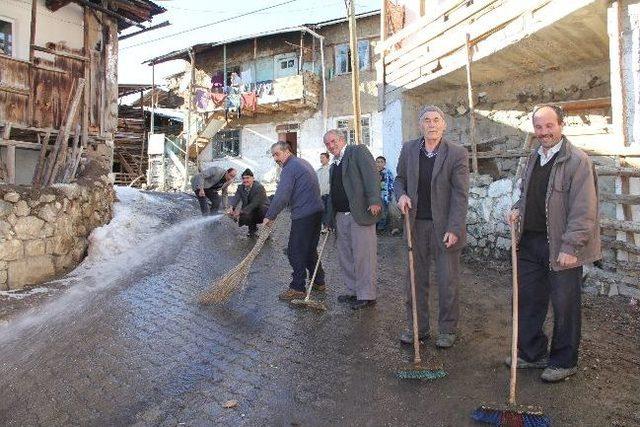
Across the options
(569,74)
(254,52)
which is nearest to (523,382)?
(569,74)

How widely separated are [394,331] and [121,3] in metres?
10.3

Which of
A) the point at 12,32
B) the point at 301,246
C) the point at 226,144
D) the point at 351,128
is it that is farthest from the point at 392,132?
the point at 226,144

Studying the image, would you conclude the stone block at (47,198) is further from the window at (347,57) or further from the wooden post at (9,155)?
the window at (347,57)

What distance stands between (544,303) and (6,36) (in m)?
10.8

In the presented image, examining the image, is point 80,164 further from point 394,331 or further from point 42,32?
point 394,331

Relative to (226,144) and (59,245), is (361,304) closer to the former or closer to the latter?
(59,245)

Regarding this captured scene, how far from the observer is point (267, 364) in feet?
12.6

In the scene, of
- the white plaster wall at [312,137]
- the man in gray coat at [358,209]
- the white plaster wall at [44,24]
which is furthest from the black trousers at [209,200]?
the white plaster wall at [312,137]

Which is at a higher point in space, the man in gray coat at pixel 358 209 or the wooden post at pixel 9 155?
the wooden post at pixel 9 155

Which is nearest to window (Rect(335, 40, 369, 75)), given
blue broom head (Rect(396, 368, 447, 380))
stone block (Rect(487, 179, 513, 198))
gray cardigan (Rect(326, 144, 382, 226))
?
stone block (Rect(487, 179, 513, 198))

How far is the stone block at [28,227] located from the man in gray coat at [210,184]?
543 centimetres

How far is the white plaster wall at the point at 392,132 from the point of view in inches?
434

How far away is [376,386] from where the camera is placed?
11.1 ft

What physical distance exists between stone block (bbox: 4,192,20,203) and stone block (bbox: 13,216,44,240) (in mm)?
267
